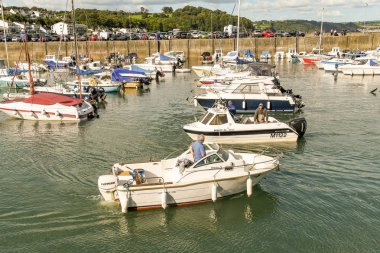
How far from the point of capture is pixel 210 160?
49.8 feet

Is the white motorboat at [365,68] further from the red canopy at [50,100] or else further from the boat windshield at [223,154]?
the boat windshield at [223,154]

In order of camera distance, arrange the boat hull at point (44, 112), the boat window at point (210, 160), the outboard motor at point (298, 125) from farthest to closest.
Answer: the boat hull at point (44, 112), the outboard motor at point (298, 125), the boat window at point (210, 160)

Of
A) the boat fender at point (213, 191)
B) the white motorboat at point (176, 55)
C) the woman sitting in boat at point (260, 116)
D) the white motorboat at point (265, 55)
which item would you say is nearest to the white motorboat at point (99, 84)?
the woman sitting in boat at point (260, 116)

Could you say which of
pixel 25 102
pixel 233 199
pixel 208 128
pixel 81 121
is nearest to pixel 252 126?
pixel 208 128

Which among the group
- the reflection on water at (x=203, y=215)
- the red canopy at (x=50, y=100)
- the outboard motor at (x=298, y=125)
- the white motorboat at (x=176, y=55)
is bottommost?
the reflection on water at (x=203, y=215)

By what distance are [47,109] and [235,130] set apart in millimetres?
15592

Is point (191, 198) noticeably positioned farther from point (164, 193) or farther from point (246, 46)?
point (246, 46)

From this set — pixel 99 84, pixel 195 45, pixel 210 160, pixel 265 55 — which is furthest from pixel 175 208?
pixel 195 45

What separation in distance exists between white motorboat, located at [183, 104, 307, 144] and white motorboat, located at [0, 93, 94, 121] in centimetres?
1125

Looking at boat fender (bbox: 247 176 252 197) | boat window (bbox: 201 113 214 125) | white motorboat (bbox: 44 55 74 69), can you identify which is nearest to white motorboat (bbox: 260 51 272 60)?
white motorboat (bbox: 44 55 74 69)

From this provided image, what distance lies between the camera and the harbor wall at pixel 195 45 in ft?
278

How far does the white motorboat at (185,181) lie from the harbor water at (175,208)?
0.42m

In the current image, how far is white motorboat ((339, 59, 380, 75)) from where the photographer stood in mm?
56669

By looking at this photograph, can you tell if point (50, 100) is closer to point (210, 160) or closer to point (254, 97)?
point (254, 97)
